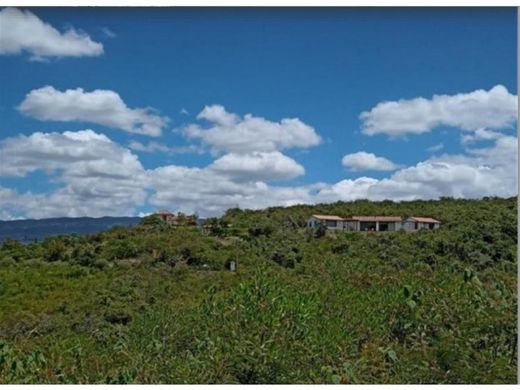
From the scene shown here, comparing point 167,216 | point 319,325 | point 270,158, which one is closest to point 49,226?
point 167,216

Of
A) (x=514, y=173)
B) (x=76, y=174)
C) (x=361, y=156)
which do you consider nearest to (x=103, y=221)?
(x=76, y=174)

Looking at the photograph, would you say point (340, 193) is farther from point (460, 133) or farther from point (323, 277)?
point (460, 133)

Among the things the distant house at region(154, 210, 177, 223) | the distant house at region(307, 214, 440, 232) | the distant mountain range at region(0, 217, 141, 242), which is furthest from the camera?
the distant house at region(307, 214, 440, 232)

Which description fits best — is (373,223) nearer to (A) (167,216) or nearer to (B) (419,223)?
(B) (419,223)

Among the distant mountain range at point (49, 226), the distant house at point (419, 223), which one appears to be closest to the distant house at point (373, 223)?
the distant house at point (419, 223)

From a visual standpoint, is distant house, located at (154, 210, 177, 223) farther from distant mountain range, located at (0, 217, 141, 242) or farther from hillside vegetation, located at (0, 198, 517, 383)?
distant mountain range, located at (0, 217, 141, 242)

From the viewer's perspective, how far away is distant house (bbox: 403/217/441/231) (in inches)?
183

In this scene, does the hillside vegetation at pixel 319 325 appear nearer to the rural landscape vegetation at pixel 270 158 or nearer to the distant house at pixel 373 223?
the rural landscape vegetation at pixel 270 158

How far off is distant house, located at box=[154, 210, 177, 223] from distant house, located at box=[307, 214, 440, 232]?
1.08 m

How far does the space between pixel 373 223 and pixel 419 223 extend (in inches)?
14.6

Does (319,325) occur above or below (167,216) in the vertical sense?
below

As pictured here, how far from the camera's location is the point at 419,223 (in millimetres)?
4699

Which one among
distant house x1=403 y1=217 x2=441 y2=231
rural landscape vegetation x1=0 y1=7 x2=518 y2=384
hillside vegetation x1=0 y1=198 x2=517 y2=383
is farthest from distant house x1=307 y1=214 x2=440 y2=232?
rural landscape vegetation x1=0 y1=7 x2=518 y2=384

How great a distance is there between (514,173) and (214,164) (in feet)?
4.39
